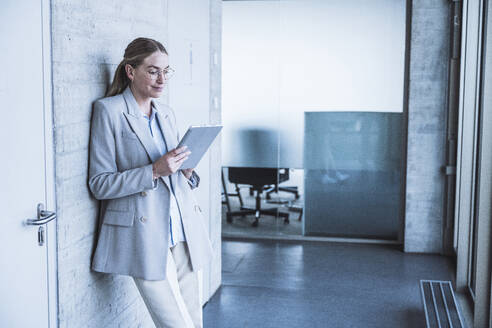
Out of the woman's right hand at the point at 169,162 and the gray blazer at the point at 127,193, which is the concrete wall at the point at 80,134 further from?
the woman's right hand at the point at 169,162

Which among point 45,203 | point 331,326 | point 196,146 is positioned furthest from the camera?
point 331,326

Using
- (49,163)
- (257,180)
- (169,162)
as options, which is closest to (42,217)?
(49,163)

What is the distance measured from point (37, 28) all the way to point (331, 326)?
2.73 m

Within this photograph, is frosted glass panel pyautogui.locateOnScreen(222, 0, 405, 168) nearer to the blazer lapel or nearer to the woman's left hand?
the woman's left hand

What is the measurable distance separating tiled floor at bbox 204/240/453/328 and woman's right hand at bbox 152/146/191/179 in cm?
182

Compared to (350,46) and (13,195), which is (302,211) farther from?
(13,195)

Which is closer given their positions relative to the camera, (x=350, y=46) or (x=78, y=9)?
(x=78, y=9)

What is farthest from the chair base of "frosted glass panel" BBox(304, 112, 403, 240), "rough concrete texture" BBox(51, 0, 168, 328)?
"rough concrete texture" BBox(51, 0, 168, 328)

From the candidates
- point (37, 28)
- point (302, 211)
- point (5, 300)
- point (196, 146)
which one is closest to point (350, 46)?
point (302, 211)

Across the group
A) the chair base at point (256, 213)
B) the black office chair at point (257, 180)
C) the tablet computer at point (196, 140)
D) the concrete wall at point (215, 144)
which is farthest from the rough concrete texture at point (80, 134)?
the chair base at point (256, 213)

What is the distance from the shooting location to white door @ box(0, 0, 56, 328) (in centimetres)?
196

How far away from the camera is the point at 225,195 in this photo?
6.64 m

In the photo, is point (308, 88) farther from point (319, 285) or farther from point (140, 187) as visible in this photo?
point (140, 187)

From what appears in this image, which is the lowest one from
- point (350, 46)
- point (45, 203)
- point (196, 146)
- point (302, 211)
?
point (302, 211)
